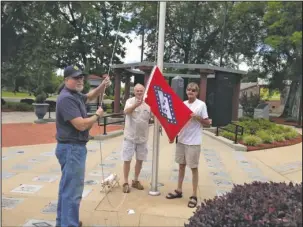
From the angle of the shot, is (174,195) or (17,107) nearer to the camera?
(174,195)

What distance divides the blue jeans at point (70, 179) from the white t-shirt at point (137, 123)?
4.77 ft

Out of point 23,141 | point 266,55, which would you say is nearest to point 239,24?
point 266,55

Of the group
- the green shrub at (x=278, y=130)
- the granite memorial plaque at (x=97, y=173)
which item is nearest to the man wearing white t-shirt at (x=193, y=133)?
the granite memorial plaque at (x=97, y=173)

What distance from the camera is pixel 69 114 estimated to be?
2779 mm

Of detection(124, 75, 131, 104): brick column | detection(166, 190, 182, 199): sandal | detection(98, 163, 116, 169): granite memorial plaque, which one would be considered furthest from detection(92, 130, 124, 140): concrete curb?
detection(124, 75, 131, 104): brick column

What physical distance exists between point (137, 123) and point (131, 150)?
0.38 metres

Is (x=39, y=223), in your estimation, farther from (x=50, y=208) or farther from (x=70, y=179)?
(x=70, y=179)

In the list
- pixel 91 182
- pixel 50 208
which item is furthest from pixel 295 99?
pixel 91 182

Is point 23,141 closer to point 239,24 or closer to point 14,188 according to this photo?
point 14,188

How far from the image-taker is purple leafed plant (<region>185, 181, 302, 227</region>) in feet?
5.43

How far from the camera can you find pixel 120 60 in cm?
2653

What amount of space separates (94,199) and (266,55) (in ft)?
71.3

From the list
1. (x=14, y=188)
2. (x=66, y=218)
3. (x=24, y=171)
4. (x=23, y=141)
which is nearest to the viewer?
(x=66, y=218)

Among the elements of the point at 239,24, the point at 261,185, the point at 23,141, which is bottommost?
the point at 23,141
